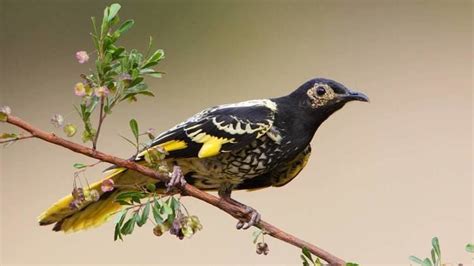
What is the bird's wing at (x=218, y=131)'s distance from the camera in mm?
1228

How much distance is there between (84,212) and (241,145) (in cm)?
29

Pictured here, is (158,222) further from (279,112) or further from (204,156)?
(279,112)

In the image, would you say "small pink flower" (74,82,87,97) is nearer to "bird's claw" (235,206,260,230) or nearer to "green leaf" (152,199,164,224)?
"green leaf" (152,199,164,224)

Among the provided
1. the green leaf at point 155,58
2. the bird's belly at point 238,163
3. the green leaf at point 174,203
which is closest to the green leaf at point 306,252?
the green leaf at point 174,203

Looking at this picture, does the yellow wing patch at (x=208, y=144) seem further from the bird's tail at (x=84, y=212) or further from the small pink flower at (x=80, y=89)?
the small pink flower at (x=80, y=89)

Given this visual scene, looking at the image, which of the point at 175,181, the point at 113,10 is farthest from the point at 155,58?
the point at 175,181

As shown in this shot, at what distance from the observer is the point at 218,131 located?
4.20ft

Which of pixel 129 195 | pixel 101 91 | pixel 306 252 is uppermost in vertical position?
pixel 101 91

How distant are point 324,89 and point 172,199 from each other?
1.72 ft

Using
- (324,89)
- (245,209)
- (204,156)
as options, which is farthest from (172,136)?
(324,89)

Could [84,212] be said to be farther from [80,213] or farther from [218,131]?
[218,131]

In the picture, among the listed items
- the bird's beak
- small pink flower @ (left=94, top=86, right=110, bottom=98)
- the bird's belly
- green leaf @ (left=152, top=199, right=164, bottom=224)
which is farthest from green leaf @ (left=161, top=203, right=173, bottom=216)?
the bird's beak

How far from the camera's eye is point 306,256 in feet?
3.10

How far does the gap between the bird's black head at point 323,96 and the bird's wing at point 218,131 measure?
59 millimetres
